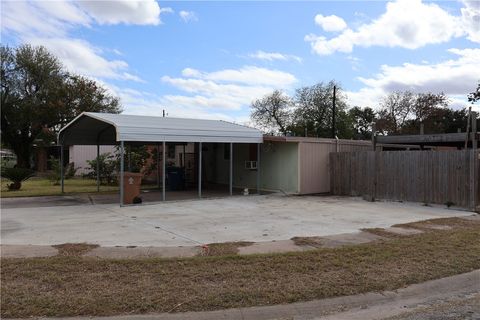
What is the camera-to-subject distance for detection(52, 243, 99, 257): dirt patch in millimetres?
7443

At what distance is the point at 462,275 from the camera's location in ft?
21.9

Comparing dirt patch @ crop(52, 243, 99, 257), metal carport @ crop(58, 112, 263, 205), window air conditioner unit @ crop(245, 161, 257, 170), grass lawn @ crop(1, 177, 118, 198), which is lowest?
dirt patch @ crop(52, 243, 99, 257)

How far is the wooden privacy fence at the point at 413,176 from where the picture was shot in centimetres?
1410

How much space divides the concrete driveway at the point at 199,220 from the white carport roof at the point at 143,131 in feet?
7.63

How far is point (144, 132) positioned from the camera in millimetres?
15117

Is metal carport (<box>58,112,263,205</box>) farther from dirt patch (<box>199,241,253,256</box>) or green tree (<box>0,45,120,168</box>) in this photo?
green tree (<box>0,45,120,168</box>)

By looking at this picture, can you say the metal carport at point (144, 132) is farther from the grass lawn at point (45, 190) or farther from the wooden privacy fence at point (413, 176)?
the wooden privacy fence at point (413, 176)

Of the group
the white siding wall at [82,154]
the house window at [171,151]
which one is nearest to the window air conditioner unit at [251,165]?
the house window at [171,151]

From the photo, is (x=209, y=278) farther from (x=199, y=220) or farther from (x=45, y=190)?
(x=45, y=190)

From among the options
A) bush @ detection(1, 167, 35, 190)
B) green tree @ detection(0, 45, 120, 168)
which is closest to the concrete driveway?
bush @ detection(1, 167, 35, 190)

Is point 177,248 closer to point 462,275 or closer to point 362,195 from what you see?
point 462,275

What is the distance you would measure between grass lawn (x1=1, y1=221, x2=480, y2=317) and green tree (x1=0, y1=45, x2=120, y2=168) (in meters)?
31.5

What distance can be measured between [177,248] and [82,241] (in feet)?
6.59

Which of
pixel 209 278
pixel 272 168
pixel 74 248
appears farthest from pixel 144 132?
pixel 209 278
